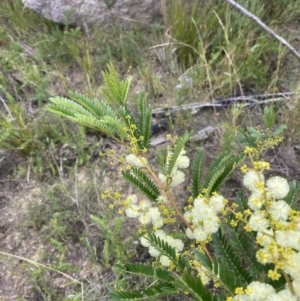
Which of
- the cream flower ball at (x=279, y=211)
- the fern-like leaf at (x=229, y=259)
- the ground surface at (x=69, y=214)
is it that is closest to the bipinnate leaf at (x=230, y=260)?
the fern-like leaf at (x=229, y=259)

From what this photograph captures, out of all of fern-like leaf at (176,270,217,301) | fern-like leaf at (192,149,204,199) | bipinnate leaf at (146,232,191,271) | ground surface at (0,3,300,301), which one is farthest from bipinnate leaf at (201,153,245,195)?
ground surface at (0,3,300,301)

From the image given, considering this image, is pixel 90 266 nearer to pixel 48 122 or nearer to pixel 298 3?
pixel 48 122

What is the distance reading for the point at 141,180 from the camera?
48.8 inches

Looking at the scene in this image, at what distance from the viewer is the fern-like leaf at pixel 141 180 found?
48.0 inches

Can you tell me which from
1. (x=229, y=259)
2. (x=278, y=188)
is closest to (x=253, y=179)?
(x=278, y=188)

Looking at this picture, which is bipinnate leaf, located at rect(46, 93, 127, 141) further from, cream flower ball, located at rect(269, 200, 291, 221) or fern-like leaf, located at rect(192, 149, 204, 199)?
cream flower ball, located at rect(269, 200, 291, 221)

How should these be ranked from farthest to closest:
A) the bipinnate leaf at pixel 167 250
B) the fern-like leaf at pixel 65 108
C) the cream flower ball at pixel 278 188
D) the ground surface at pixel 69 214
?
the ground surface at pixel 69 214, the fern-like leaf at pixel 65 108, the bipinnate leaf at pixel 167 250, the cream flower ball at pixel 278 188

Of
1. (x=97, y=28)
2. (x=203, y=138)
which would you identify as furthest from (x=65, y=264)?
(x=97, y=28)

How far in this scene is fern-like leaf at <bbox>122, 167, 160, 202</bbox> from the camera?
1.22 meters

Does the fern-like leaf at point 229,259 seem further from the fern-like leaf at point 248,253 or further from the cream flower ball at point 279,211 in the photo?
the cream flower ball at point 279,211

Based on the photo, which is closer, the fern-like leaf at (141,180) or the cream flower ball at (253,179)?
the cream flower ball at (253,179)

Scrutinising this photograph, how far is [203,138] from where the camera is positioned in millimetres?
2107

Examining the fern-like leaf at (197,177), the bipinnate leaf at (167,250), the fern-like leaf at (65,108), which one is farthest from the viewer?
the fern-like leaf at (197,177)

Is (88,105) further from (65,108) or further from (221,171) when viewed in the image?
(221,171)
